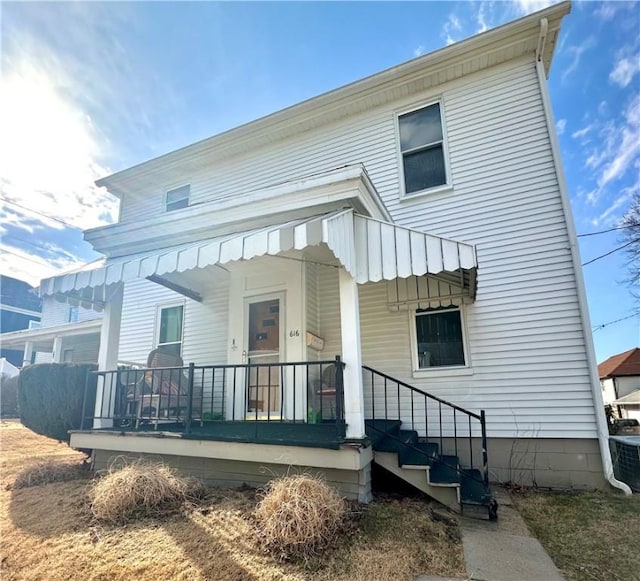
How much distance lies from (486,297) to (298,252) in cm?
Result: 306

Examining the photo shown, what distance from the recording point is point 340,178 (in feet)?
14.6

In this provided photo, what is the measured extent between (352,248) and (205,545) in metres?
3.22

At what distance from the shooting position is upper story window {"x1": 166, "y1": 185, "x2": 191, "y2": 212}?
30.6 feet

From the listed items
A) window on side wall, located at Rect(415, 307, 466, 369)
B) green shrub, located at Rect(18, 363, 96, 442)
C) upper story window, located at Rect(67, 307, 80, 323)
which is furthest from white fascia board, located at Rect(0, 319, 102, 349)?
window on side wall, located at Rect(415, 307, 466, 369)

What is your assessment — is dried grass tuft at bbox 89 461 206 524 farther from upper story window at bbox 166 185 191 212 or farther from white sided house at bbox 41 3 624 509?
upper story window at bbox 166 185 191 212

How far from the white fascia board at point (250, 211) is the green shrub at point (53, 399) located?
2144mm

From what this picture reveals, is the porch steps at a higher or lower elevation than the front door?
lower

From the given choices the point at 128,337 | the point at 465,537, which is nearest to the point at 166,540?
the point at 465,537

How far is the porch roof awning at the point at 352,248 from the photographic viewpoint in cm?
396

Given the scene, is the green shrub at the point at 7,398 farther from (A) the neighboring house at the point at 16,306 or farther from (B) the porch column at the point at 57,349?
(A) the neighboring house at the point at 16,306

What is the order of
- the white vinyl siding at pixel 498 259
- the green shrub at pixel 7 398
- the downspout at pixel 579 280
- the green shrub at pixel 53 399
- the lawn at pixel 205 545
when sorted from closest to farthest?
the lawn at pixel 205 545
the downspout at pixel 579 280
the white vinyl siding at pixel 498 259
the green shrub at pixel 53 399
the green shrub at pixel 7 398

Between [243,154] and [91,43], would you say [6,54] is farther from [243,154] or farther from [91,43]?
[243,154]

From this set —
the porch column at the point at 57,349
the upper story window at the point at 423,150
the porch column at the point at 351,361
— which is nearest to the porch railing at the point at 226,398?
the porch column at the point at 351,361

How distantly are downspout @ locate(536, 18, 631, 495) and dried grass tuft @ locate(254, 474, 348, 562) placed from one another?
12.7 feet
